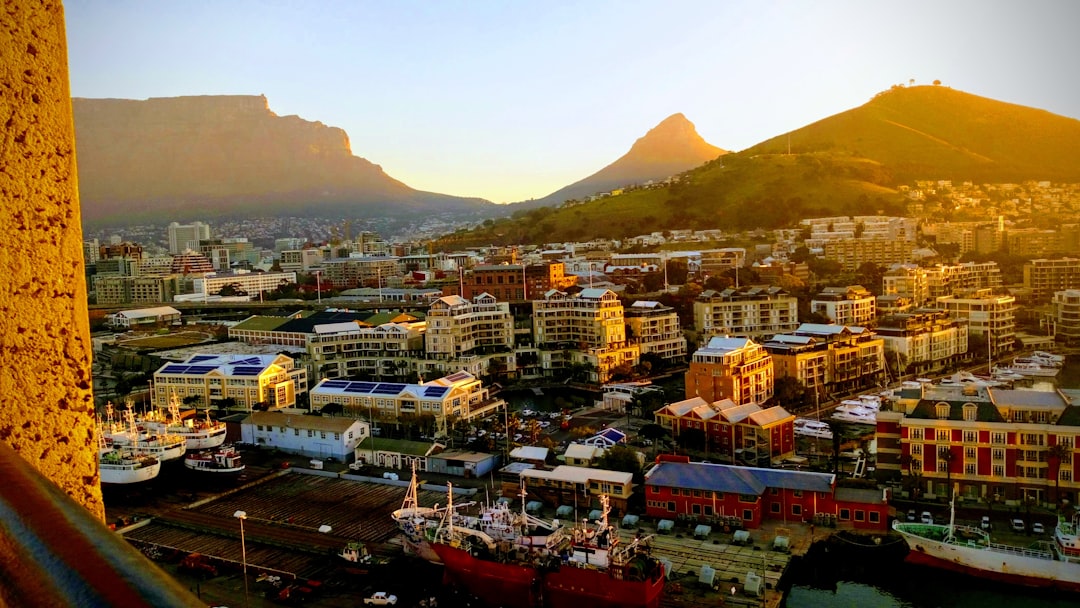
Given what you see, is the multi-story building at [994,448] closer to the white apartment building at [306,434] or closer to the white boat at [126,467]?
the white apartment building at [306,434]

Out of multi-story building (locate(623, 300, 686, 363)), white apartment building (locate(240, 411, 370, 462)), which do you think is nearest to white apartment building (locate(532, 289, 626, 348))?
multi-story building (locate(623, 300, 686, 363))

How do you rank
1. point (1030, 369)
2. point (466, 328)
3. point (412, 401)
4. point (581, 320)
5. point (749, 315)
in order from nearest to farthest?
point (412, 401) → point (1030, 369) → point (466, 328) → point (581, 320) → point (749, 315)

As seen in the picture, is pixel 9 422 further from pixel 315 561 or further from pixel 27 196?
pixel 315 561

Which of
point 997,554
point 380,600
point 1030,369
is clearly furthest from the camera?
point 1030,369

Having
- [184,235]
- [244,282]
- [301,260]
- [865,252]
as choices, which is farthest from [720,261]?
[184,235]

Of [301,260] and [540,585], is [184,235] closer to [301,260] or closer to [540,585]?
[301,260]

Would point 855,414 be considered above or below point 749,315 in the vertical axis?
below
